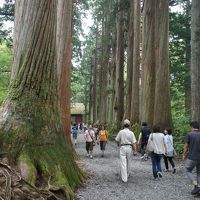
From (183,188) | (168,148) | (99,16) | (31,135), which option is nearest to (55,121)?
(31,135)

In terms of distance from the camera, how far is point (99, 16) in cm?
4422

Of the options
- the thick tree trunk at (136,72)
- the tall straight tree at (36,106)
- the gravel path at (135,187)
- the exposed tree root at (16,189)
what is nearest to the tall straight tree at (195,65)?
the gravel path at (135,187)

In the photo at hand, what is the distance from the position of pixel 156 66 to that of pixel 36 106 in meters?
13.0

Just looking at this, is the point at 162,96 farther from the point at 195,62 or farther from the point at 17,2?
the point at 17,2

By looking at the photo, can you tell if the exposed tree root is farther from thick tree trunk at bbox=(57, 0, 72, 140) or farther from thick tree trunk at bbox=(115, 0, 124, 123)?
thick tree trunk at bbox=(115, 0, 124, 123)

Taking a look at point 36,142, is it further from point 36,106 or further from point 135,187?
point 135,187

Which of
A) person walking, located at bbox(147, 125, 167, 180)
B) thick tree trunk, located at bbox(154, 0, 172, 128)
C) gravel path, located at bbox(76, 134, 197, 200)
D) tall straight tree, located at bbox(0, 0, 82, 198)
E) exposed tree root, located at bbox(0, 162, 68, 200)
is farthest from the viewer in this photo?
thick tree trunk, located at bbox(154, 0, 172, 128)

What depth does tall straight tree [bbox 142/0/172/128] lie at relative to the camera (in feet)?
64.2

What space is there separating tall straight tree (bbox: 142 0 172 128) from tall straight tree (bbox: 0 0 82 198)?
10.7m

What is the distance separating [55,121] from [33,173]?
68.5 inches

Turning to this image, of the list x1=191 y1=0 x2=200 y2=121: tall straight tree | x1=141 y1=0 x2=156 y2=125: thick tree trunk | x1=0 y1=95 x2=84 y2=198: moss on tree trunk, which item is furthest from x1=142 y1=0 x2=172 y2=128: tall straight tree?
x1=0 y1=95 x2=84 y2=198: moss on tree trunk

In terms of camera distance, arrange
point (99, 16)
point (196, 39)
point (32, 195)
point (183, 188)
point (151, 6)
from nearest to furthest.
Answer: point (32, 195)
point (183, 188)
point (196, 39)
point (151, 6)
point (99, 16)

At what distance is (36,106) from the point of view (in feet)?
28.2

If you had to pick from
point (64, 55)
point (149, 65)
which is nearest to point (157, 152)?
point (64, 55)
